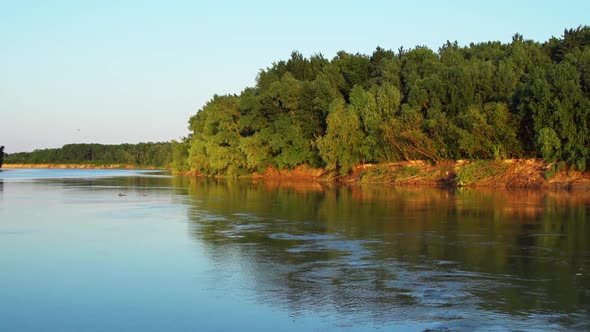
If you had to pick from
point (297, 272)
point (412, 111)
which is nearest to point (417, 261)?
point (297, 272)

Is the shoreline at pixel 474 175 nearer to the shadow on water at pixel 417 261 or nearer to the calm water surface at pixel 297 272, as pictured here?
the shadow on water at pixel 417 261

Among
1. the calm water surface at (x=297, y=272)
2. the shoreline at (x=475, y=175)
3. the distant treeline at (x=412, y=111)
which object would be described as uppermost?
the distant treeline at (x=412, y=111)

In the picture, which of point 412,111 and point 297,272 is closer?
point 297,272

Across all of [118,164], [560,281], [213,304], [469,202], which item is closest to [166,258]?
[213,304]

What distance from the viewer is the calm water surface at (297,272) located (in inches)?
428

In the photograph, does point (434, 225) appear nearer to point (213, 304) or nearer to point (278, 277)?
point (278, 277)

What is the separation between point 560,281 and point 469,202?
22.9 metres

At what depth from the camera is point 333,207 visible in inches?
1320

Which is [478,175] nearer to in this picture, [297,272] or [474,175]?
[474,175]

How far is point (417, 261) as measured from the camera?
16.3 meters

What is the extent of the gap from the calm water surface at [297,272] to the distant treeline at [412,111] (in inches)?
899

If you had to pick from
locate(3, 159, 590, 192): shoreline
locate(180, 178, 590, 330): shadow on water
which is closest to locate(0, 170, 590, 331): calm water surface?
locate(180, 178, 590, 330): shadow on water

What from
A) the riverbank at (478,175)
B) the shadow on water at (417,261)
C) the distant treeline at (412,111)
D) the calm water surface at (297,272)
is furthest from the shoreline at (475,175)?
the calm water surface at (297,272)

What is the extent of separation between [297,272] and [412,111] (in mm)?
47348
